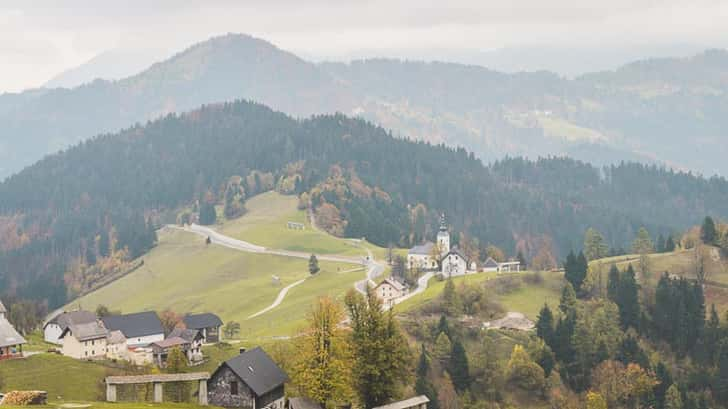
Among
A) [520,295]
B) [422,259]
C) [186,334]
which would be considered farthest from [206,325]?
[422,259]

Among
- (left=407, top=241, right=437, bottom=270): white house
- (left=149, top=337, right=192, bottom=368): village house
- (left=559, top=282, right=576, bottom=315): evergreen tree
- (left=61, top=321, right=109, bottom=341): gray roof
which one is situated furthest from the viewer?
(left=407, top=241, right=437, bottom=270): white house

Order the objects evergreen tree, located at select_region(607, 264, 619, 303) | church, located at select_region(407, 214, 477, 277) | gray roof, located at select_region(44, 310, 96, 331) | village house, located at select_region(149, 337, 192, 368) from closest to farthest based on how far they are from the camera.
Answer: village house, located at select_region(149, 337, 192, 368), gray roof, located at select_region(44, 310, 96, 331), evergreen tree, located at select_region(607, 264, 619, 303), church, located at select_region(407, 214, 477, 277)

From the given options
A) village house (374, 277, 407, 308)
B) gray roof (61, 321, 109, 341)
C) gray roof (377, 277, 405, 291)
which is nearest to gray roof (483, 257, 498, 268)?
gray roof (377, 277, 405, 291)

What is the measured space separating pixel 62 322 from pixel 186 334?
16.0 m

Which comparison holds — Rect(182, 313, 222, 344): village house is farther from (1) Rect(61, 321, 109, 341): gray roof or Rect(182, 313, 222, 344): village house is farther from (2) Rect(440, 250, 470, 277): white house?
(2) Rect(440, 250, 470, 277): white house

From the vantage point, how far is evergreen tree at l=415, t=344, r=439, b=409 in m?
108

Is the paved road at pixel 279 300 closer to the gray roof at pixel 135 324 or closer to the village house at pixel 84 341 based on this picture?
the gray roof at pixel 135 324

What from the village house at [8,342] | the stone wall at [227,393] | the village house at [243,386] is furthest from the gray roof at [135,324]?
the stone wall at [227,393]

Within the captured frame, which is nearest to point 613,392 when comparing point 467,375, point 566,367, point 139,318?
point 566,367

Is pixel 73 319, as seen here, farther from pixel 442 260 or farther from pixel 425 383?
pixel 442 260

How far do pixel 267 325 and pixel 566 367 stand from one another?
50458mm

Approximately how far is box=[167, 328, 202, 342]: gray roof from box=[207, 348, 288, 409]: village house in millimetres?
37400

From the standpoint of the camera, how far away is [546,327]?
136m

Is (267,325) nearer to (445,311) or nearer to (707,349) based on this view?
(445,311)
